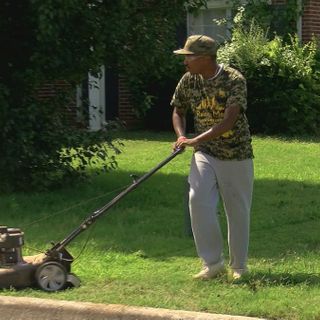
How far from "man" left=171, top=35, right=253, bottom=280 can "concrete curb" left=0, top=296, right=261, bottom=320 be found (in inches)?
33.9

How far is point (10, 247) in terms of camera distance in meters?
5.64

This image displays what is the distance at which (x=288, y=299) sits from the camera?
211 inches

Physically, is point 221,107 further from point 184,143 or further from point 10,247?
point 10,247

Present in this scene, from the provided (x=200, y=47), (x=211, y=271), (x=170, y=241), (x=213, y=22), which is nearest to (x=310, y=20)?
(x=213, y=22)

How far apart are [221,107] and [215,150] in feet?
1.03

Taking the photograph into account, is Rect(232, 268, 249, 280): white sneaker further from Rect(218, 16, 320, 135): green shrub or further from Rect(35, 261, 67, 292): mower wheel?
Rect(218, 16, 320, 135): green shrub

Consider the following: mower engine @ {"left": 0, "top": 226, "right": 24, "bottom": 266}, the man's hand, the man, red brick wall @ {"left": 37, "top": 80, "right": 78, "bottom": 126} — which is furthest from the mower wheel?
red brick wall @ {"left": 37, "top": 80, "right": 78, "bottom": 126}

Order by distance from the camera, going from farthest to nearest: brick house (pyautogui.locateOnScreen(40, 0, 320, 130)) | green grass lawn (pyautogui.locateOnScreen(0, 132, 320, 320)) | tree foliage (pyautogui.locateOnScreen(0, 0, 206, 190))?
1. brick house (pyautogui.locateOnScreen(40, 0, 320, 130))
2. tree foliage (pyautogui.locateOnScreen(0, 0, 206, 190))
3. green grass lawn (pyautogui.locateOnScreen(0, 132, 320, 320))

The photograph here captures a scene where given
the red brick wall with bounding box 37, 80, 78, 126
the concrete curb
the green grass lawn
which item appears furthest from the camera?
the red brick wall with bounding box 37, 80, 78, 126

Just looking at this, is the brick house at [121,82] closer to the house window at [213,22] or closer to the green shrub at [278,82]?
the house window at [213,22]

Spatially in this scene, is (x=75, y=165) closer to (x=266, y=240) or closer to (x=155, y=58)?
(x=155, y=58)

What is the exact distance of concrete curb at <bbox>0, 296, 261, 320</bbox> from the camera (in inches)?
199

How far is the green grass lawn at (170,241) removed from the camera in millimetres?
5461

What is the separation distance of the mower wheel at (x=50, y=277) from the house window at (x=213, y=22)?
42.7ft
